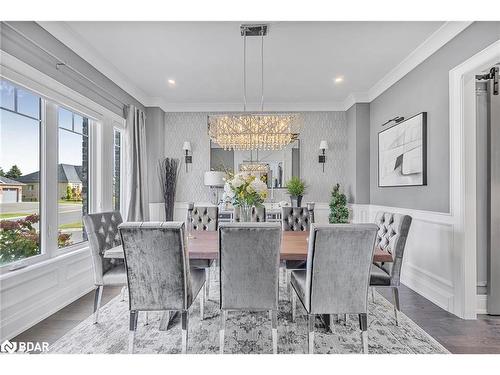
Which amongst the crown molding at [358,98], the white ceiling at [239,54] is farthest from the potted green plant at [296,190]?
the crown molding at [358,98]

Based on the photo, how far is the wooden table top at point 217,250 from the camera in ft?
6.43

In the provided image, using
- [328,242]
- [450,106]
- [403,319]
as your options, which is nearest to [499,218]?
[450,106]

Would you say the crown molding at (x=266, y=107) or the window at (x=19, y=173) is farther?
the crown molding at (x=266, y=107)

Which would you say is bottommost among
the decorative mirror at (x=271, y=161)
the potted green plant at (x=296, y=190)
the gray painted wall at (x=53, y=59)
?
the potted green plant at (x=296, y=190)

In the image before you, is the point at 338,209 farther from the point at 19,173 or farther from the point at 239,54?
the point at 19,173

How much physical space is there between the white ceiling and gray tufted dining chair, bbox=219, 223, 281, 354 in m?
2.00

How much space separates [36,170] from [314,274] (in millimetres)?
2631

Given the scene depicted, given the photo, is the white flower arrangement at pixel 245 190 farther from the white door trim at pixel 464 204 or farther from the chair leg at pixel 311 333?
the white door trim at pixel 464 204

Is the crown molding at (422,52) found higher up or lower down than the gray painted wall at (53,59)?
higher up

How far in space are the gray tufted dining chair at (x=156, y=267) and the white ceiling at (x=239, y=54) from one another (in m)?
1.97

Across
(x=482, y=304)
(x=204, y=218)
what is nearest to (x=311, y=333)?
(x=482, y=304)

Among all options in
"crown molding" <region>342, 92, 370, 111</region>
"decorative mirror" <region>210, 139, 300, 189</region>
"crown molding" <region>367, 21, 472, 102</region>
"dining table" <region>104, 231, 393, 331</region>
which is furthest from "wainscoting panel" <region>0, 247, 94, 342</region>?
"crown molding" <region>342, 92, 370, 111</region>
